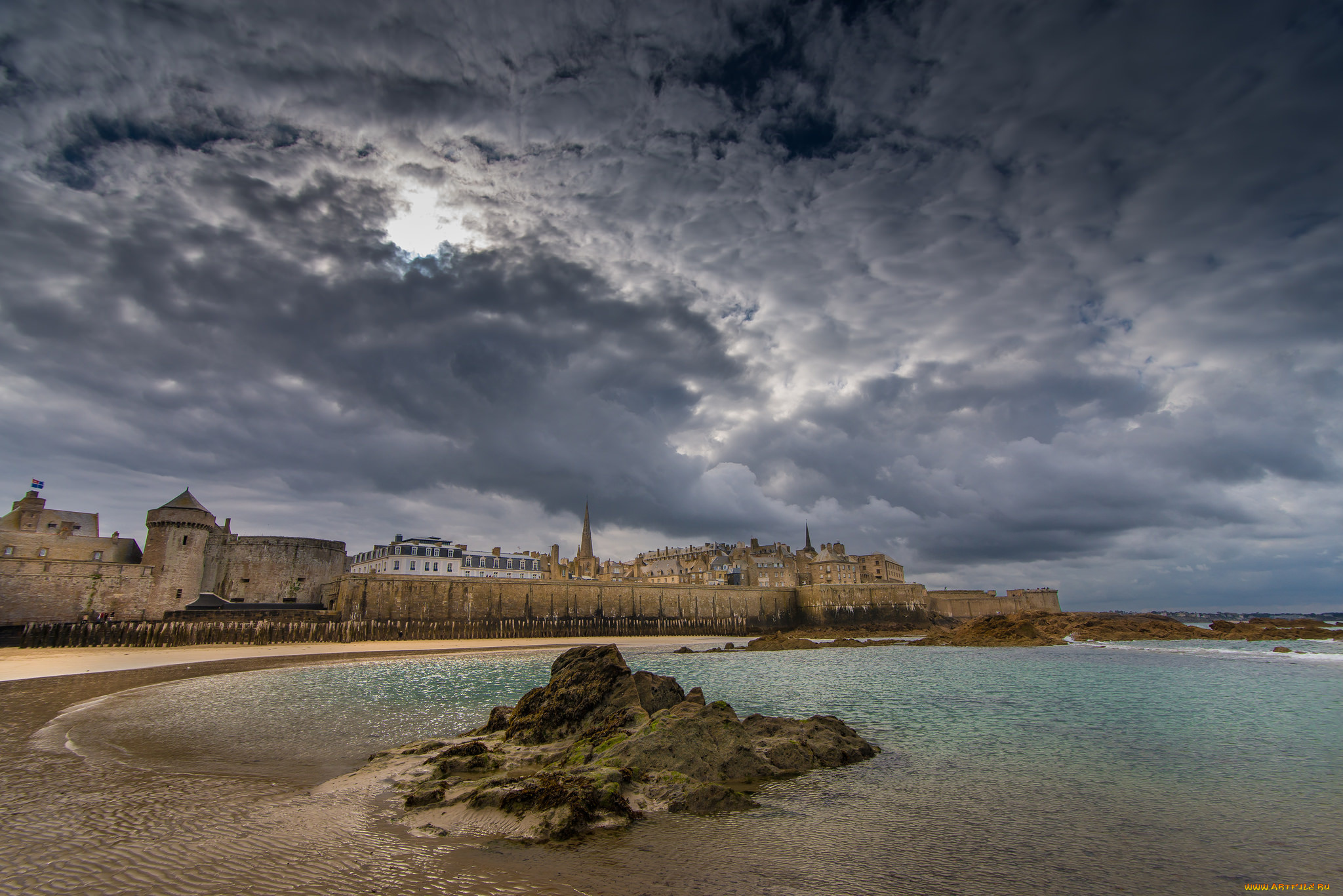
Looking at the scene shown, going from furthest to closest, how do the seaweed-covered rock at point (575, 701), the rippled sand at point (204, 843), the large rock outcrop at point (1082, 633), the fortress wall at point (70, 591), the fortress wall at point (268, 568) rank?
the large rock outcrop at point (1082, 633) → the fortress wall at point (268, 568) → the fortress wall at point (70, 591) → the seaweed-covered rock at point (575, 701) → the rippled sand at point (204, 843)

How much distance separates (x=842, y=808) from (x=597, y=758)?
141 inches

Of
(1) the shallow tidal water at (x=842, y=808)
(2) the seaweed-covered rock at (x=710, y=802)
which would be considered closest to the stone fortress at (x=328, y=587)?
(1) the shallow tidal water at (x=842, y=808)

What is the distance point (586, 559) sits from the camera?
98812 millimetres

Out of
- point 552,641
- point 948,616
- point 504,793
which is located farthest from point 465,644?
point 948,616

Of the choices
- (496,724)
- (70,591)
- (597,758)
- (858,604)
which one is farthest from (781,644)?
(70,591)

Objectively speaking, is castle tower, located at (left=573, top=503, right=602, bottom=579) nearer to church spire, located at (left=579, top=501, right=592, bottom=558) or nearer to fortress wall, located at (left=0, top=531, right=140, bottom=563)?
church spire, located at (left=579, top=501, right=592, bottom=558)

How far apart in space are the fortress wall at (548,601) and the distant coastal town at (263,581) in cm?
11

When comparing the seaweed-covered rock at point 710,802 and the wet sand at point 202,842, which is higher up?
the wet sand at point 202,842

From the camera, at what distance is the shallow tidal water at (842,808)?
5258 millimetres

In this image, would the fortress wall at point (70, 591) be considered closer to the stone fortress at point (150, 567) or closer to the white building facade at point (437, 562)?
the stone fortress at point (150, 567)

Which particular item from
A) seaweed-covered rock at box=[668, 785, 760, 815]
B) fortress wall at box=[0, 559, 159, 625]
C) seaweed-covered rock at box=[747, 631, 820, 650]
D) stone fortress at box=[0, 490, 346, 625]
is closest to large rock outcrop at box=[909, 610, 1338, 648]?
seaweed-covered rock at box=[747, 631, 820, 650]

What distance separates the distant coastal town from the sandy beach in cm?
360

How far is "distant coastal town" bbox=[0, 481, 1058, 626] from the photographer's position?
35.9 meters

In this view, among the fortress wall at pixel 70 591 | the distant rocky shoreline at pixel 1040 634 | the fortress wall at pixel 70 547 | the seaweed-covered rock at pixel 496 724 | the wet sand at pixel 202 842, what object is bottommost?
the distant rocky shoreline at pixel 1040 634
